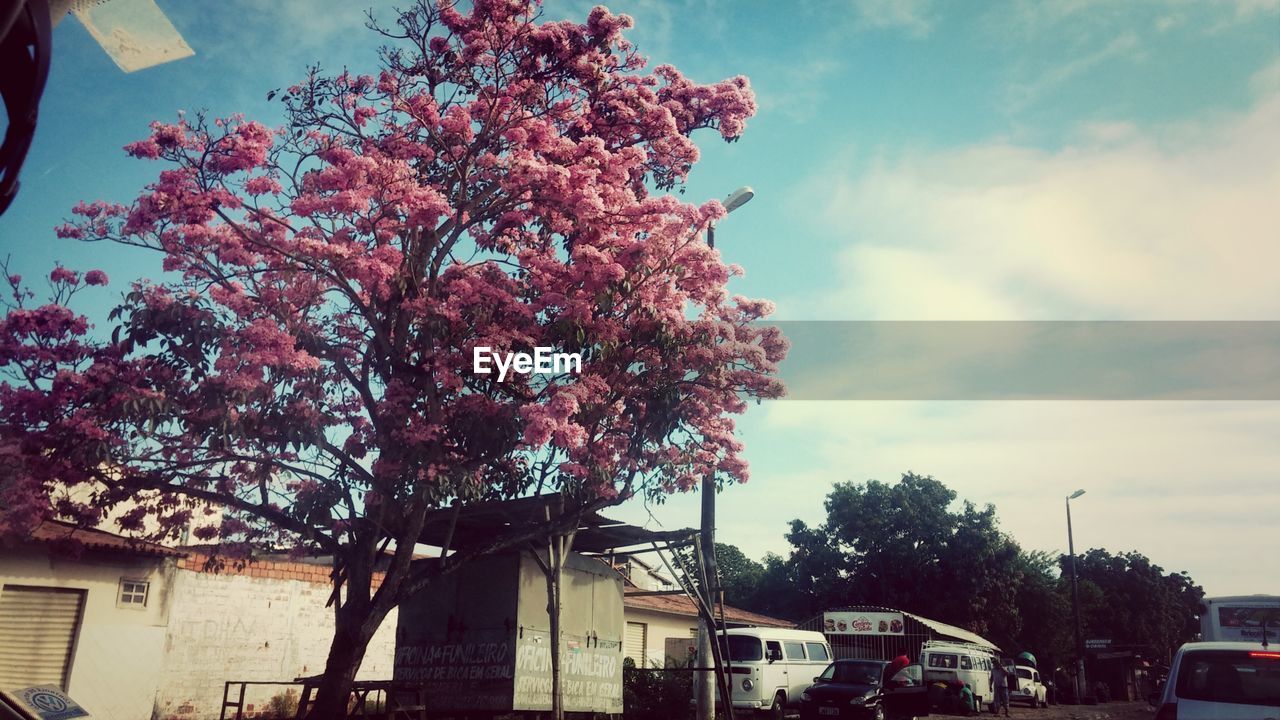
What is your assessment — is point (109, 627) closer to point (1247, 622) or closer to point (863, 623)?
point (863, 623)

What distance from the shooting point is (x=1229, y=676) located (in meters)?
8.39

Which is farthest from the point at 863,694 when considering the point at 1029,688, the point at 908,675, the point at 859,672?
the point at 1029,688

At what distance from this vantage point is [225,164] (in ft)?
39.6

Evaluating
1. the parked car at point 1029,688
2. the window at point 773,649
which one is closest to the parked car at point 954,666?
the window at point 773,649

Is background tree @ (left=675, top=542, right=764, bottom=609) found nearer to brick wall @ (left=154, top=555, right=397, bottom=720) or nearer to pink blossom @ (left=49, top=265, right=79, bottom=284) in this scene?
brick wall @ (left=154, top=555, right=397, bottom=720)

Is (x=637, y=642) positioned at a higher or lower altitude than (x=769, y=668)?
higher

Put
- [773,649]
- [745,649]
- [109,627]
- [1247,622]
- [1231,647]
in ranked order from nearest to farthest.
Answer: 1. [1231,647]
2. [109,627]
3. [1247,622]
4. [745,649]
5. [773,649]

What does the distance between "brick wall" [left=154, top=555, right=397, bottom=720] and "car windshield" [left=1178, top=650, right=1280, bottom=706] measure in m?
16.9

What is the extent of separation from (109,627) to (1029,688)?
109 feet

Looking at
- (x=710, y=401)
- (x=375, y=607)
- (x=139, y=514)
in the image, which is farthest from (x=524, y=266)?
(x=139, y=514)

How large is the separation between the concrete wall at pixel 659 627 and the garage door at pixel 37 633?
53.8 ft

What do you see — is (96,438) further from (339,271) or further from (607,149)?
(607,149)

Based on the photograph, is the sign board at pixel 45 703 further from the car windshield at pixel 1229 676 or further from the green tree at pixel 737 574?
the green tree at pixel 737 574

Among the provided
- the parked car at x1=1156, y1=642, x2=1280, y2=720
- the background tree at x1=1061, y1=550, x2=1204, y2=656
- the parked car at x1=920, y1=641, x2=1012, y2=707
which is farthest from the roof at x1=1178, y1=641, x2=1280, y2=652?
→ the background tree at x1=1061, y1=550, x2=1204, y2=656
